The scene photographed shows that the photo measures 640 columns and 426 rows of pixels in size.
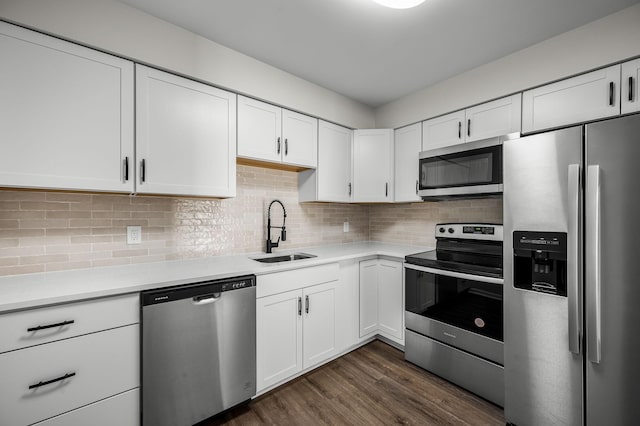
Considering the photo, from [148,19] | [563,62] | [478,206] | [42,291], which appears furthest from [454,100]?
[42,291]

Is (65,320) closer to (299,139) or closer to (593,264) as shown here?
(299,139)

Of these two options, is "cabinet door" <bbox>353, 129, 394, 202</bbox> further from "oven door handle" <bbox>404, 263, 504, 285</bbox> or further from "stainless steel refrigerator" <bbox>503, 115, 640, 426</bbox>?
"stainless steel refrigerator" <bbox>503, 115, 640, 426</bbox>

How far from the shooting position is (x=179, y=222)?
6.91ft

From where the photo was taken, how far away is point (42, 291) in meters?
1.28

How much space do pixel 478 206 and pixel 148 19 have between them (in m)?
2.94

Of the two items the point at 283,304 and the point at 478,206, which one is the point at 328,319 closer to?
the point at 283,304

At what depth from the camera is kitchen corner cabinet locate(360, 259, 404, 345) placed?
254 centimetres

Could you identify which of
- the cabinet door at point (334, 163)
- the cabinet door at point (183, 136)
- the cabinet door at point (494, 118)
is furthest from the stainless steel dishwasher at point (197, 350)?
the cabinet door at point (494, 118)

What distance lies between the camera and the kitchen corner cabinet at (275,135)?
7.04 feet

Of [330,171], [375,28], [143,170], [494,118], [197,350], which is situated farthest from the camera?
[330,171]

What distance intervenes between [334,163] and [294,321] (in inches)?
61.9

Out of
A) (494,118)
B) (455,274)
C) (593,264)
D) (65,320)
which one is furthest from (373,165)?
(65,320)

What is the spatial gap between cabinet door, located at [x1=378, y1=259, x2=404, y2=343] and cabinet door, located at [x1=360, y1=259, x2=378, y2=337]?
0.14ft

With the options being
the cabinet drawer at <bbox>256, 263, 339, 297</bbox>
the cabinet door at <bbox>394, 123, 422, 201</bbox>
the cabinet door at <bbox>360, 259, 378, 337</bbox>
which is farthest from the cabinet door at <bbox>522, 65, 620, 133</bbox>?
the cabinet drawer at <bbox>256, 263, 339, 297</bbox>
